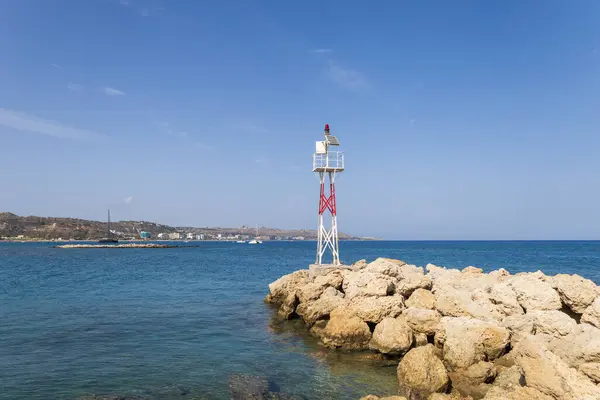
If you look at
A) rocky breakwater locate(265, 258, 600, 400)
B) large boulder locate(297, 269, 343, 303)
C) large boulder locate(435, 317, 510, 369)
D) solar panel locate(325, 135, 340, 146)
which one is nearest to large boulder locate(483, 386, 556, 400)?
rocky breakwater locate(265, 258, 600, 400)

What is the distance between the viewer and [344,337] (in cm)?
1555

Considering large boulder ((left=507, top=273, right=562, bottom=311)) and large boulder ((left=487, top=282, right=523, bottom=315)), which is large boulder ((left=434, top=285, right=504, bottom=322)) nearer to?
large boulder ((left=487, top=282, right=523, bottom=315))

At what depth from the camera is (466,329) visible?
13.0 metres

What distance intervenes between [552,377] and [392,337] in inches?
226

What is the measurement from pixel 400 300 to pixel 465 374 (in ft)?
18.0

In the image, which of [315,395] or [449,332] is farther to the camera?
[449,332]

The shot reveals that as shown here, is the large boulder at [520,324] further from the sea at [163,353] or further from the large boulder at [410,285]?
the large boulder at [410,285]

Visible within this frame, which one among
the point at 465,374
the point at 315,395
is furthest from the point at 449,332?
the point at 315,395

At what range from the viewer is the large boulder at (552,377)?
8.91 meters

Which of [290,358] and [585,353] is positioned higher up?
[585,353]

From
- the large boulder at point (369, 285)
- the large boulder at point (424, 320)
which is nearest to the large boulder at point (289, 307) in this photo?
the large boulder at point (369, 285)

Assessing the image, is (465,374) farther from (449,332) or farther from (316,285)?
(316,285)

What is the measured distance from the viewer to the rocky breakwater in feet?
32.6

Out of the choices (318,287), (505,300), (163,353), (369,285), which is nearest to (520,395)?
(505,300)
